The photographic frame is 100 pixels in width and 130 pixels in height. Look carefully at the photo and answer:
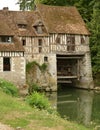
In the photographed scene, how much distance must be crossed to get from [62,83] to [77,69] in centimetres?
299

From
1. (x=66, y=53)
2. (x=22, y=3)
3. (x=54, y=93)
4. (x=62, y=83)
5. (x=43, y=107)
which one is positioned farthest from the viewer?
(x=22, y=3)

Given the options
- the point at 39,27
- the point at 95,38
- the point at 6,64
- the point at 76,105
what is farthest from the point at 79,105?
the point at 95,38

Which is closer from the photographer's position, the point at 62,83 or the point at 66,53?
the point at 66,53

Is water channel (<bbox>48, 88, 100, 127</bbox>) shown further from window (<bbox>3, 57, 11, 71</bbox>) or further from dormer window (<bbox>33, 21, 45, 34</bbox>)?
dormer window (<bbox>33, 21, 45, 34</bbox>)

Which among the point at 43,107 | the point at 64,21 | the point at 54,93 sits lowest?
the point at 54,93

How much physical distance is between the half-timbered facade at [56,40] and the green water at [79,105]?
2491mm

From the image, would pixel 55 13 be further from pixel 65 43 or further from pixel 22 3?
pixel 22 3

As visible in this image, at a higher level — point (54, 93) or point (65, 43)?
point (65, 43)

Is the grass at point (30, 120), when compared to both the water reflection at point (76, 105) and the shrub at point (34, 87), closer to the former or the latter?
the water reflection at point (76, 105)

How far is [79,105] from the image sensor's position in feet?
103

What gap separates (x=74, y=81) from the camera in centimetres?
4509

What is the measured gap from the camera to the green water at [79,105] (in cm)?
2492

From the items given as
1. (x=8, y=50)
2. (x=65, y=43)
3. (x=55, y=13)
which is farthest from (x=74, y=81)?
(x=8, y=50)

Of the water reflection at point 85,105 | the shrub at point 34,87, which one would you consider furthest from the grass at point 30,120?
the shrub at point 34,87
